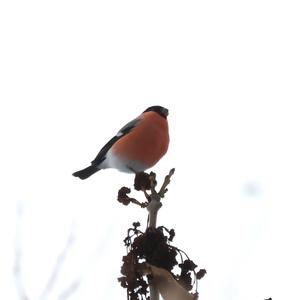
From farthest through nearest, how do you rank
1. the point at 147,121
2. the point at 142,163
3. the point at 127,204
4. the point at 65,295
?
the point at 147,121, the point at 142,163, the point at 127,204, the point at 65,295

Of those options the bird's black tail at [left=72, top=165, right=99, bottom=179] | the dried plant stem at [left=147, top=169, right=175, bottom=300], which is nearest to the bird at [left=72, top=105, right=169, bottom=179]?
the bird's black tail at [left=72, top=165, right=99, bottom=179]

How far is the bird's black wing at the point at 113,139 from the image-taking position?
5733 mm

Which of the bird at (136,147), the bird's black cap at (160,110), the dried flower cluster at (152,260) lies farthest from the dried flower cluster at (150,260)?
the bird's black cap at (160,110)

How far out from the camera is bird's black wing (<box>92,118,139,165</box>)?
5733mm

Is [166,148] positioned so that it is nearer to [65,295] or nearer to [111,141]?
[111,141]

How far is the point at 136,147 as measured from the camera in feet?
17.4

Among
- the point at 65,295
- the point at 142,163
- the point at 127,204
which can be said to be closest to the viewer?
the point at 65,295

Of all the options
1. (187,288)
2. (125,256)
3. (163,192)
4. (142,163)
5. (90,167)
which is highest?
(90,167)

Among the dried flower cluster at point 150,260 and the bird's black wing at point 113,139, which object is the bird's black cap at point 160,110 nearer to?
the bird's black wing at point 113,139

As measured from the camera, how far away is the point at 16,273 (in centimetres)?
247

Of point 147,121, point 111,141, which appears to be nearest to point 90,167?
point 111,141

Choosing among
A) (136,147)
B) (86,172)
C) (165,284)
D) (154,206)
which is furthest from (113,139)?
(165,284)

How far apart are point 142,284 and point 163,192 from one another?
47 centimetres

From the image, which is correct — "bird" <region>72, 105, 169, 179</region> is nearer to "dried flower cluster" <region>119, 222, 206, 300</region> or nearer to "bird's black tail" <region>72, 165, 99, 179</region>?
"bird's black tail" <region>72, 165, 99, 179</region>
